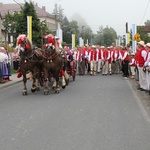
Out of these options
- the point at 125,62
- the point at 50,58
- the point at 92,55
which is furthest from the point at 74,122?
the point at 92,55

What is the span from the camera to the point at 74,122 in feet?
25.9

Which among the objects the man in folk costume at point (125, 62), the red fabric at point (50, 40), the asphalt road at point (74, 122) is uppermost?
the red fabric at point (50, 40)

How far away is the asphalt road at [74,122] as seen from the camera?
20.4 feet

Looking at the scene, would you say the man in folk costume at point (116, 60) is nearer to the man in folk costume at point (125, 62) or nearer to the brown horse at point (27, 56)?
the man in folk costume at point (125, 62)

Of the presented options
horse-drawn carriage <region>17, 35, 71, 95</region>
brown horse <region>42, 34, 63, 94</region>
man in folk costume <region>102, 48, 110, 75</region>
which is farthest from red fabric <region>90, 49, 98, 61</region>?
brown horse <region>42, 34, 63, 94</region>

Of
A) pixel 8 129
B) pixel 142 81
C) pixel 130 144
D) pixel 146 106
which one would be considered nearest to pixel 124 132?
pixel 130 144

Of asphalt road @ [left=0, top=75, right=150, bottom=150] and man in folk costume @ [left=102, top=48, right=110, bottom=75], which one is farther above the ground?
man in folk costume @ [left=102, top=48, right=110, bottom=75]

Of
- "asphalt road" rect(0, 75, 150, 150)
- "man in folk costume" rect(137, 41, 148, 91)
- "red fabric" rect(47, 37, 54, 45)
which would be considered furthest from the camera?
"man in folk costume" rect(137, 41, 148, 91)

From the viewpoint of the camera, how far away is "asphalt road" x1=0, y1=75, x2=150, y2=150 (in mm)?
6227

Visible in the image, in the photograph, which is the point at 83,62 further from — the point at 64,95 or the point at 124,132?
the point at 124,132

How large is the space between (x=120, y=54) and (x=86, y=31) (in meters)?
106

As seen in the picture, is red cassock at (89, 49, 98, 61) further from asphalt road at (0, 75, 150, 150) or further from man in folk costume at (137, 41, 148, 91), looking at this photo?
asphalt road at (0, 75, 150, 150)

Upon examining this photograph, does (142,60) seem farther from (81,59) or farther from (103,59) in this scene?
(103,59)

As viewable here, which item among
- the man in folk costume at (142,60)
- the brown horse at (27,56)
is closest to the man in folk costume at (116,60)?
the man in folk costume at (142,60)
